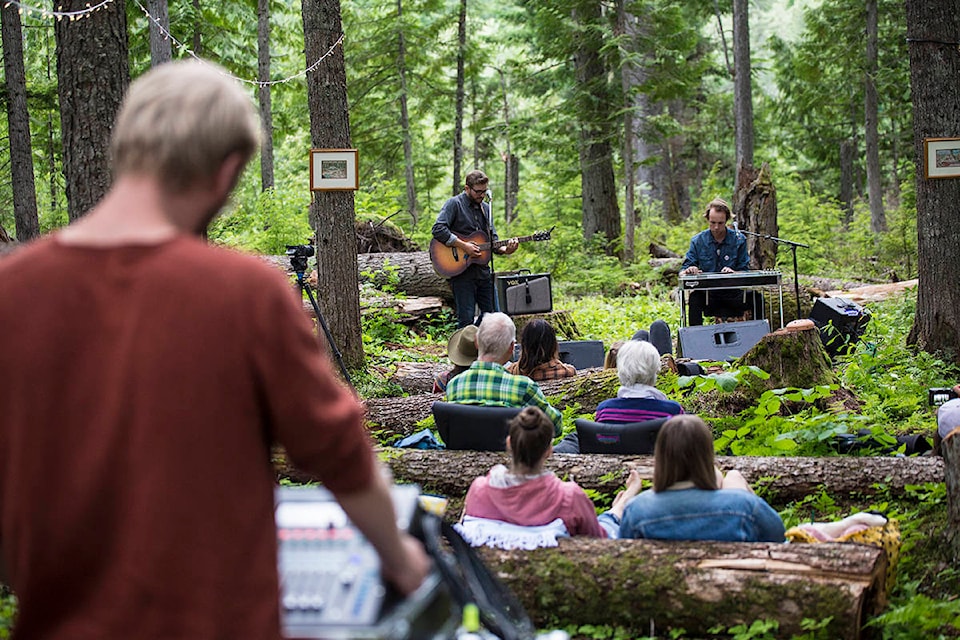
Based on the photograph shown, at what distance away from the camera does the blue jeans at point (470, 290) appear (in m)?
10.3

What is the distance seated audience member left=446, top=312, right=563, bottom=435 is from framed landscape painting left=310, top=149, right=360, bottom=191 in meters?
3.45

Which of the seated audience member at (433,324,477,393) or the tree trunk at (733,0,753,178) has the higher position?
the tree trunk at (733,0,753,178)

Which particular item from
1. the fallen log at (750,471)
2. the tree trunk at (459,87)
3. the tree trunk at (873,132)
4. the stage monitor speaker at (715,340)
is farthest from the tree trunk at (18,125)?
the tree trunk at (873,132)

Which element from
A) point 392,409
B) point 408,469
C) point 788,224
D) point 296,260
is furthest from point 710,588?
point 788,224

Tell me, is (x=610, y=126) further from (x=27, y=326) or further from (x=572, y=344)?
(x=27, y=326)

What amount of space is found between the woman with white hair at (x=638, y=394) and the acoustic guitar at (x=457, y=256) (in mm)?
4854

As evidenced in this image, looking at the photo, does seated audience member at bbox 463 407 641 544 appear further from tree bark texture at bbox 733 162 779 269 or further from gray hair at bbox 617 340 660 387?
tree bark texture at bbox 733 162 779 269

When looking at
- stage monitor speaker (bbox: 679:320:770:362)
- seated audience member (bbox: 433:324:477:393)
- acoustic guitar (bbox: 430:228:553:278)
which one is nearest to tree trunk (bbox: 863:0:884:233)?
stage monitor speaker (bbox: 679:320:770:362)

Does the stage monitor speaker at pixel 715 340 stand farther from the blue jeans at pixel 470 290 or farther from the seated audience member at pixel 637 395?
the seated audience member at pixel 637 395

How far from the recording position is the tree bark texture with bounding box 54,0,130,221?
618 centimetres

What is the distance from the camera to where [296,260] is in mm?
7332

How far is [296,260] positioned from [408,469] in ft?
8.15

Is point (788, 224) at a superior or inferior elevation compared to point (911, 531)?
superior

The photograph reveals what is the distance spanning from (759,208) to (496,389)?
9.38m
